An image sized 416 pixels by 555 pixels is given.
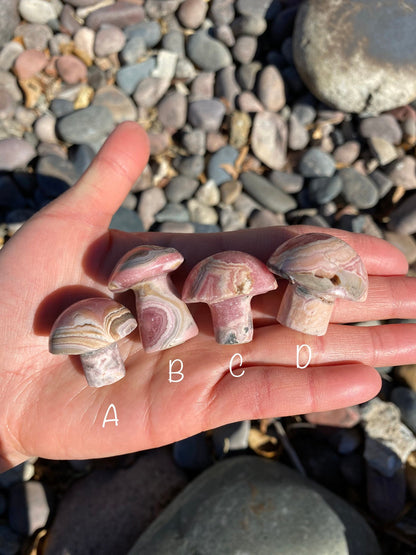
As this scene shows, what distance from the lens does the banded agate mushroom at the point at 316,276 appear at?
248 cm

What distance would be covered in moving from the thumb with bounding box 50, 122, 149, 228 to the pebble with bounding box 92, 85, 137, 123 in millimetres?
1754

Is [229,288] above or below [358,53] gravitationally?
below

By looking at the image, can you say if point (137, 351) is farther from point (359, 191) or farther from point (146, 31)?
point (146, 31)

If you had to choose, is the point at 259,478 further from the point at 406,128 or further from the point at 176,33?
the point at 176,33

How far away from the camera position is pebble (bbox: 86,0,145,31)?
499 centimetres

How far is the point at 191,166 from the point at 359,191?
1.56m

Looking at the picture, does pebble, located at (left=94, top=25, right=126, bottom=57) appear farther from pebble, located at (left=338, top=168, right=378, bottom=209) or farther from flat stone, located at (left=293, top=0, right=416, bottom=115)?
pebble, located at (left=338, top=168, right=378, bottom=209)

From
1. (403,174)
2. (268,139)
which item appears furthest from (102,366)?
(403,174)

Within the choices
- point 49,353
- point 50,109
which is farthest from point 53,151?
point 49,353

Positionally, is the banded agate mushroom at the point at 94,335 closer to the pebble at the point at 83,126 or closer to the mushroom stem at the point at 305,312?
the mushroom stem at the point at 305,312

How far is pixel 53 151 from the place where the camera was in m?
4.51

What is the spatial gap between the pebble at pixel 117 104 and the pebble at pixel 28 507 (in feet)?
10.8

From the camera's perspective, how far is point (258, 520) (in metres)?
2.87

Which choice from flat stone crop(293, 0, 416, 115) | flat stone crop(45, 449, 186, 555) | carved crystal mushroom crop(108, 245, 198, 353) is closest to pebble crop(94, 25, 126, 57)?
flat stone crop(293, 0, 416, 115)
